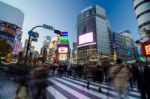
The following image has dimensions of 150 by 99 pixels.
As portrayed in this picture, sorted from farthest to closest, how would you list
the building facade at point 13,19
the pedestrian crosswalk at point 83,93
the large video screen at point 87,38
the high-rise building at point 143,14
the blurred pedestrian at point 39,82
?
1. the building facade at point 13,19
2. the high-rise building at point 143,14
3. the large video screen at point 87,38
4. the pedestrian crosswalk at point 83,93
5. the blurred pedestrian at point 39,82

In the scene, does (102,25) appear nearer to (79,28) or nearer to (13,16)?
(79,28)

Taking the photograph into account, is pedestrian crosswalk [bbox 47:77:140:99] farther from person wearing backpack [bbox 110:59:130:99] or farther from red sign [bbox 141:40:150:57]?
red sign [bbox 141:40:150:57]

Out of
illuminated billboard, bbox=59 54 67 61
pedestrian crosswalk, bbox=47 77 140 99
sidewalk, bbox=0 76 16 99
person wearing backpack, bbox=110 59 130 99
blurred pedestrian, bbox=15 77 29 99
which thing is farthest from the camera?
illuminated billboard, bbox=59 54 67 61

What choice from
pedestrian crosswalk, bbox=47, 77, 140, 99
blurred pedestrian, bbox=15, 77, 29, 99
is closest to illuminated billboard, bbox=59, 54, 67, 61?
pedestrian crosswalk, bbox=47, 77, 140, 99

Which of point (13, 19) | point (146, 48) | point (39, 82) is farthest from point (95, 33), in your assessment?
point (39, 82)

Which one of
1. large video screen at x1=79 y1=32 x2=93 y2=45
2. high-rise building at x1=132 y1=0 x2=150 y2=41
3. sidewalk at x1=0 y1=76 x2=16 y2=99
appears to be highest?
high-rise building at x1=132 y1=0 x2=150 y2=41

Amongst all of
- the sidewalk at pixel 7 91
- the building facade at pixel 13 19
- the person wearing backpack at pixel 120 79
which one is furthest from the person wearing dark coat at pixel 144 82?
the building facade at pixel 13 19

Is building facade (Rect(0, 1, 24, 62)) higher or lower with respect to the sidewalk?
→ higher

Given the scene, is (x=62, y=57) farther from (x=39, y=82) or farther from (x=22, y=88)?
(x=39, y=82)

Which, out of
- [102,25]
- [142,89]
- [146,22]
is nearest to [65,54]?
[146,22]

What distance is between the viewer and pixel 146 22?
165ft

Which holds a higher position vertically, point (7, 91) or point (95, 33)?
point (95, 33)

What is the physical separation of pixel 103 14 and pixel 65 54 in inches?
3873

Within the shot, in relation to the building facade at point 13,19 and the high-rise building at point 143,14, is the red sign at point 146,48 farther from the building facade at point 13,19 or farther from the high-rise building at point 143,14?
the building facade at point 13,19
